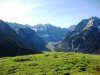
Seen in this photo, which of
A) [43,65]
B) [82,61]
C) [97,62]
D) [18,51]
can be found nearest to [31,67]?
[43,65]

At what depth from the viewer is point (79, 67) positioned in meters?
57.3

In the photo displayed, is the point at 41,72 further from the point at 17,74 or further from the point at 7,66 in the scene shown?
the point at 7,66

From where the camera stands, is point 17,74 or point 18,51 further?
point 18,51

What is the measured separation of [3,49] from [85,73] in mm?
98100

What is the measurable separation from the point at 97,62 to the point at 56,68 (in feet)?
45.8

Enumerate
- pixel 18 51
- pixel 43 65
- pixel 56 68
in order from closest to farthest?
pixel 56 68 → pixel 43 65 → pixel 18 51

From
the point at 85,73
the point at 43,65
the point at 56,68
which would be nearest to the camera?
the point at 85,73

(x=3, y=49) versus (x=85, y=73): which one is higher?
(x=3, y=49)

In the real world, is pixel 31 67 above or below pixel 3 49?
below

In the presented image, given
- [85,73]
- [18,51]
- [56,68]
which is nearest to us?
[85,73]

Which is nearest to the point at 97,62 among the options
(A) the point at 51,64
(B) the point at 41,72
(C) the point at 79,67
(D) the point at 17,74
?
(C) the point at 79,67

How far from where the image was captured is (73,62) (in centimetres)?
6306

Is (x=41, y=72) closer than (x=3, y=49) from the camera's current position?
Yes

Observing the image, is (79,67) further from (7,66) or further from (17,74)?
(7,66)
